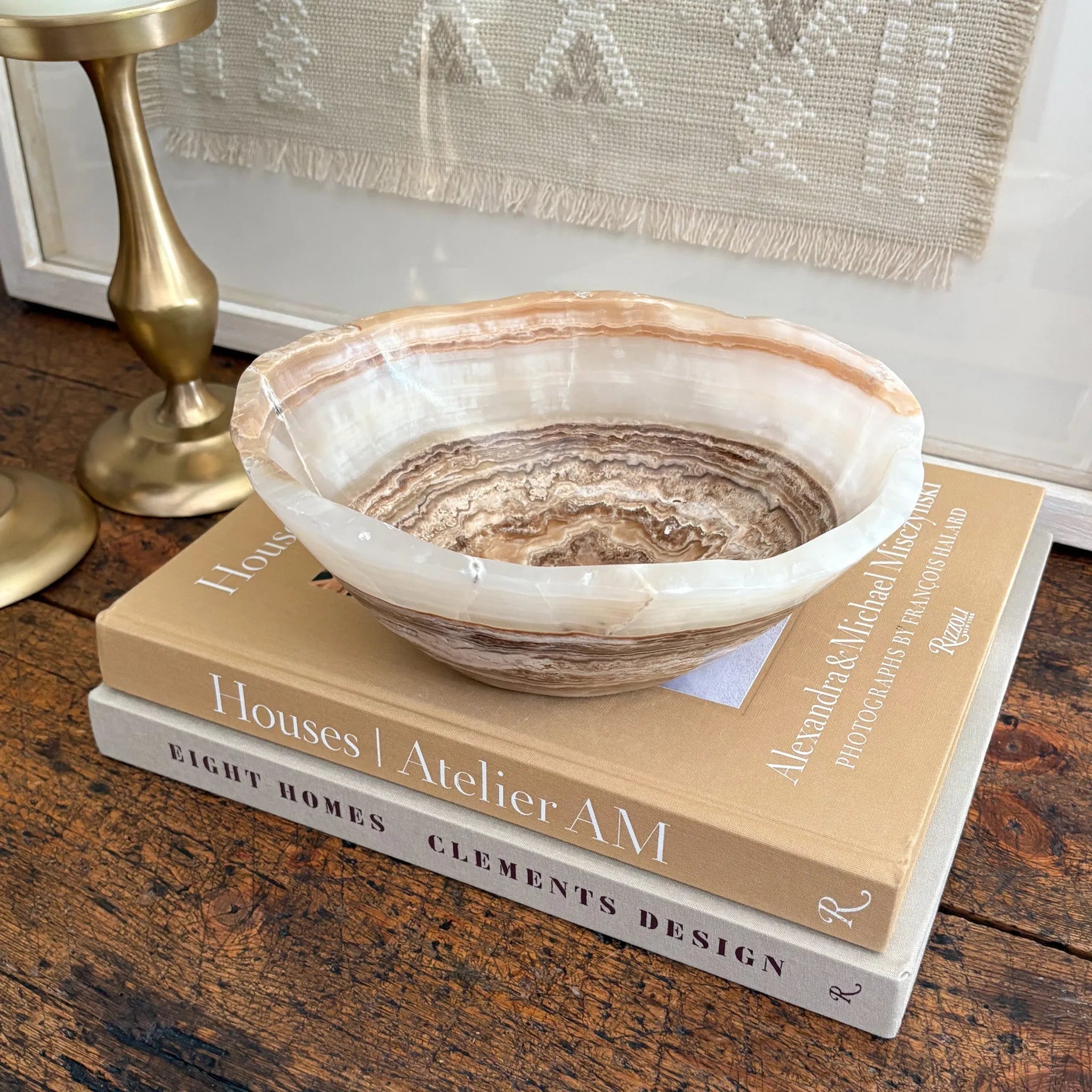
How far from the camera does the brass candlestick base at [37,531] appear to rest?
0.58 metres

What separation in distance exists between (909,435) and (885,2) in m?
0.25

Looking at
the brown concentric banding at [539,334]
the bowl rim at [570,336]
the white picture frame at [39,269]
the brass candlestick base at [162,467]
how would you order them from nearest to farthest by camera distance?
the bowl rim at [570,336], the brown concentric banding at [539,334], the brass candlestick base at [162,467], the white picture frame at [39,269]

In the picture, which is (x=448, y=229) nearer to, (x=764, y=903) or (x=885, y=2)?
(x=885, y=2)

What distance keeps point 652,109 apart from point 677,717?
1.10 feet

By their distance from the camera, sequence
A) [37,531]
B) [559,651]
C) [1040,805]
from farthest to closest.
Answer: [37,531] < [1040,805] < [559,651]

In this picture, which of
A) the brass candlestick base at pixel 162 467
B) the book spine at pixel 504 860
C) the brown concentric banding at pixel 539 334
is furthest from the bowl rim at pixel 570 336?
the brass candlestick base at pixel 162 467

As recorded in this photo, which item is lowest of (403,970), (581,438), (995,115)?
(403,970)

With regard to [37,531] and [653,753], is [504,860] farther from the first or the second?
[37,531]

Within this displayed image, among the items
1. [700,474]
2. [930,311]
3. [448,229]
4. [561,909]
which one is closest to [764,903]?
[561,909]

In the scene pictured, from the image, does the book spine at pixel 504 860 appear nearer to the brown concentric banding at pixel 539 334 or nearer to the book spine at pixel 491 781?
the book spine at pixel 491 781

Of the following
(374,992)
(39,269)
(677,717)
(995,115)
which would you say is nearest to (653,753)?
(677,717)

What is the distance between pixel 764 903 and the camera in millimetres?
382

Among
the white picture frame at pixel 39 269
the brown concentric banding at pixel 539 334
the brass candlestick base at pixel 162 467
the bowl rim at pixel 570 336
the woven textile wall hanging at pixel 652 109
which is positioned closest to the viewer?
the bowl rim at pixel 570 336

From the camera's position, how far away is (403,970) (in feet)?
1.33
